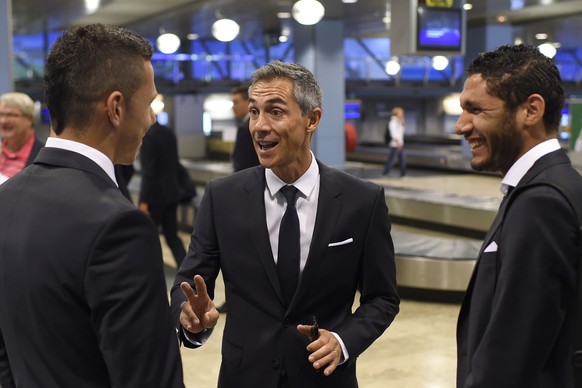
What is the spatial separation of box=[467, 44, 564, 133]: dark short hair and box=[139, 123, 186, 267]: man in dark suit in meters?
5.86

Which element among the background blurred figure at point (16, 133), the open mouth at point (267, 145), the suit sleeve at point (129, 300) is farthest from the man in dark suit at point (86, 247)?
the background blurred figure at point (16, 133)

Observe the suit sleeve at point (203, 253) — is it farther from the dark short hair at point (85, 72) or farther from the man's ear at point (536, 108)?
the man's ear at point (536, 108)

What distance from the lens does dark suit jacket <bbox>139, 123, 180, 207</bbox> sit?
24.9 feet

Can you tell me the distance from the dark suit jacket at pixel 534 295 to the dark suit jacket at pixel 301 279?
24.7 inches

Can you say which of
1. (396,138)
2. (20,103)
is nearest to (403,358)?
(20,103)

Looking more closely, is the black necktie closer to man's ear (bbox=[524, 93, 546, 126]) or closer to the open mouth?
the open mouth

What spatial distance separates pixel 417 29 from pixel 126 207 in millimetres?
9383

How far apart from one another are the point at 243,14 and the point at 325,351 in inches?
634

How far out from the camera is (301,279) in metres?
2.32

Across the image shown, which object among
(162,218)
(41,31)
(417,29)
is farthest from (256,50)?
(162,218)

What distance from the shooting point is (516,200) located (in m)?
1.82

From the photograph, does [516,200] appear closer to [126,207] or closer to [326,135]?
[126,207]

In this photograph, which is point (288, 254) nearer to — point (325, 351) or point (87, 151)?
point (325, 351)

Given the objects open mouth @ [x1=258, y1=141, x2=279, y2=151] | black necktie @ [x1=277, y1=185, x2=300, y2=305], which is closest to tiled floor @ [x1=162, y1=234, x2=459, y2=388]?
black necktie @ [x1=277, y1=185, x2=300, y2=305]
